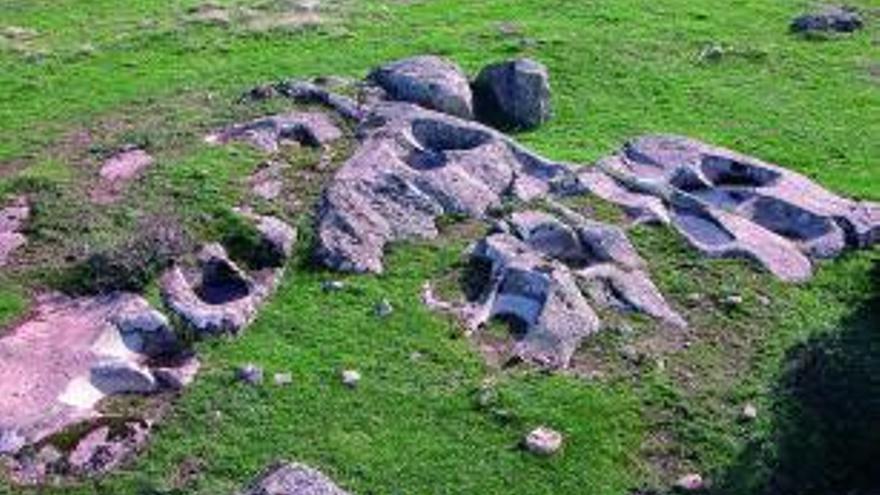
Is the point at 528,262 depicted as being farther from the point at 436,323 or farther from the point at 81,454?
the point at 81,454

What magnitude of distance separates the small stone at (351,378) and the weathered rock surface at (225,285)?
1904 mm

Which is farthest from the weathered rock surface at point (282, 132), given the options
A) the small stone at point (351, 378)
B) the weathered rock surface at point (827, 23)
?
the weathered rock surface at point (827, 23)

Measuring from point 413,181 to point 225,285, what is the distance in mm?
3973

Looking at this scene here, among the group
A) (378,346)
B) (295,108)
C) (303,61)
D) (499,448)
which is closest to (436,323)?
(378,346)

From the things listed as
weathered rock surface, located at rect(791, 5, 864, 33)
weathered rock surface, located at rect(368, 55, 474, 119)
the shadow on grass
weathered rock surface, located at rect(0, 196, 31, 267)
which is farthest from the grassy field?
weathered rock surface, located at rect(368, 55, 474, 119)

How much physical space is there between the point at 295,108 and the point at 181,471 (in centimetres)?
1138

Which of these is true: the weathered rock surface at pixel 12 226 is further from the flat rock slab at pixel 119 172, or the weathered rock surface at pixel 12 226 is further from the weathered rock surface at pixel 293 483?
the weathered rock surface at pixel 293 483

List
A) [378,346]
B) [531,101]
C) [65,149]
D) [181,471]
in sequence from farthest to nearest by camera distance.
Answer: [531,101]
[65,149]
[378,346]
[181,471]

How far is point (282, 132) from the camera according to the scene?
2602 centimetres

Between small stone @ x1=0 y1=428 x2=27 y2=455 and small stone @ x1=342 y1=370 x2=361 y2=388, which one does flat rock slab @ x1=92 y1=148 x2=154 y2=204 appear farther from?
small stone @ x1=0 y1=428 x2=27 y2=455

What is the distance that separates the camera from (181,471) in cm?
1727

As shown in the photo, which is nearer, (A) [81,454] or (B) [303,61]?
(A) [81,454]

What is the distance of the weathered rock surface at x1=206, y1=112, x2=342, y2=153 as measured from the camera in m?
25.9

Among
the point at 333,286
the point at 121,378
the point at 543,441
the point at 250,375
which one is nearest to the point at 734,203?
the point at 333,286
